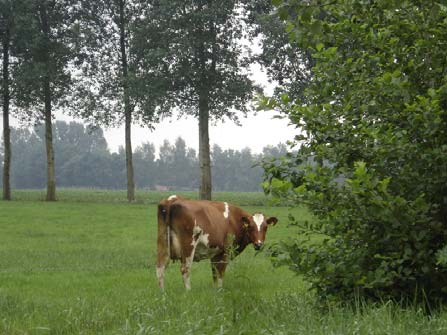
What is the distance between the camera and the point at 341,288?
7.03m

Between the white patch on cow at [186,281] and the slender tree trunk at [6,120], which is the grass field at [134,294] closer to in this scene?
the white patch on cow at [186,281]

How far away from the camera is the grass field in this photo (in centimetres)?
606

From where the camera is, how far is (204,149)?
40875 mm

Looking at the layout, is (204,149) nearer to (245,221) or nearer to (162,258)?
(245,221)

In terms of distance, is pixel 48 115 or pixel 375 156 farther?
pixel 48 115

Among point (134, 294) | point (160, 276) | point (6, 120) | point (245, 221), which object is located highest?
point (6, 120)

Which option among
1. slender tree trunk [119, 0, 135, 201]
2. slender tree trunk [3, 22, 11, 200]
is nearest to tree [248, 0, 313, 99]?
slender tree trunk [119, 0, 135, 201]

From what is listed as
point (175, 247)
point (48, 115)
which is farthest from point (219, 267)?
point (48, 115)

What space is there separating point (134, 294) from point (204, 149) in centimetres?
3044

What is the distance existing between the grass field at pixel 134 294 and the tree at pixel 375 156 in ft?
1.59

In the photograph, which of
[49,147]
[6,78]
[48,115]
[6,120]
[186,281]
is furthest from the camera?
[6,120]

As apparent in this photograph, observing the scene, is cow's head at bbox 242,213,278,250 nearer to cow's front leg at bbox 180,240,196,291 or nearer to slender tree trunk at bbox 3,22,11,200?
cow's front leg at bbox 180,240,196,291

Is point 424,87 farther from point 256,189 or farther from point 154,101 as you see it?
point 256,189

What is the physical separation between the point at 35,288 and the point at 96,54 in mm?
35607
